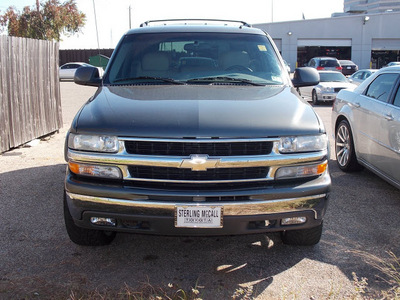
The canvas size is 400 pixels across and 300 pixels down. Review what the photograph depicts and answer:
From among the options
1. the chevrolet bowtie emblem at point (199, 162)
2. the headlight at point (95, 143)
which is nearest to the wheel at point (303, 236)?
the chevrolet bowtie emblem at point (199, 162)

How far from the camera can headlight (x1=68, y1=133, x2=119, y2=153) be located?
3.19 meters

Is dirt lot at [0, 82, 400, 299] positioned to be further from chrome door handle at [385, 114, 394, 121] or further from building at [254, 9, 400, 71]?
building at [254, 9, 400, 71]

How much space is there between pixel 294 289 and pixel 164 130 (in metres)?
1.50

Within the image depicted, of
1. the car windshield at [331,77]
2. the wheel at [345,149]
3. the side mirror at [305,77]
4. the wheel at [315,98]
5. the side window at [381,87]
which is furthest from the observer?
the car windshield at [331,77]

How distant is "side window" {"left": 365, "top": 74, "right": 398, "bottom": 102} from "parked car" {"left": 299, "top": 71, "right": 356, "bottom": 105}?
10026 mm

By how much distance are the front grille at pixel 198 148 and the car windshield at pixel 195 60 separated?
1.27m

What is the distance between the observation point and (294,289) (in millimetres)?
3270

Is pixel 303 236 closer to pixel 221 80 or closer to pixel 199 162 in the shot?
pixel 199 162

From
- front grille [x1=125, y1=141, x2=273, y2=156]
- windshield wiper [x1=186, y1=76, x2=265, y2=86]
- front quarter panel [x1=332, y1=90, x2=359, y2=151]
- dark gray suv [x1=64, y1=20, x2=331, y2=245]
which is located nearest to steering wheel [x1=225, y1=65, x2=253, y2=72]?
windshield wiper [x1=186, y1=76, x2=265, y2=86]

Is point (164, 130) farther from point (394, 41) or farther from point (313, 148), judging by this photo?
point (394, 41)

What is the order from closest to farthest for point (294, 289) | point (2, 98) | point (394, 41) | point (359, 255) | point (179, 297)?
point (179, 297), point (294, 289), point (359, 255), point (2, 98), point (394, 41)

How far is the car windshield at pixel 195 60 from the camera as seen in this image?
14.4 feet

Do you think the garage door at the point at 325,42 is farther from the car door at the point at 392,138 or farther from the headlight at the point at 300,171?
the headlight at the point at 300,171

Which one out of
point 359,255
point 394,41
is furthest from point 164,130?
point 394,41
